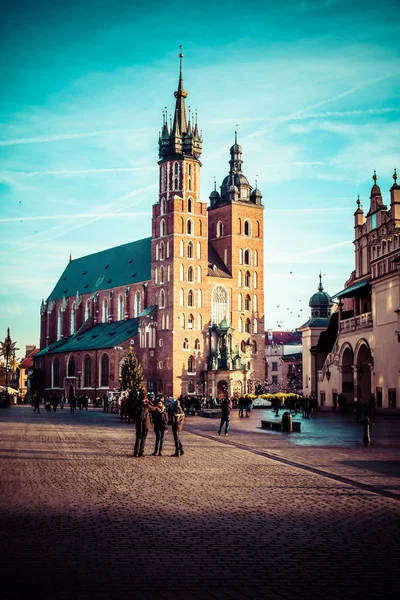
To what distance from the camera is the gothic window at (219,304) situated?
91.5 metres

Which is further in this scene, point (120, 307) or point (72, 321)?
point (72, 321)

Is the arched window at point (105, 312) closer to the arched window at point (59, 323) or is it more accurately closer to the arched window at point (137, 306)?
the arched window at point (137, 306)

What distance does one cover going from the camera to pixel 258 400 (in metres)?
72.8

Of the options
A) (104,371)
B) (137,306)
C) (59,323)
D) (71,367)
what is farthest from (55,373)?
(137,306)

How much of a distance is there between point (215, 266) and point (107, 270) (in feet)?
65.1

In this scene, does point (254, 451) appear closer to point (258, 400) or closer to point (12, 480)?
point (12, 480)

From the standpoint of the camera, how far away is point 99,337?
9656 centimetres

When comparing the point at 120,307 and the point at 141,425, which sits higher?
the point at 120,307

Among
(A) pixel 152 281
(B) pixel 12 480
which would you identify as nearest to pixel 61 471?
(B) pixel 12 480

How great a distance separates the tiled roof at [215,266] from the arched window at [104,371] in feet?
49.4

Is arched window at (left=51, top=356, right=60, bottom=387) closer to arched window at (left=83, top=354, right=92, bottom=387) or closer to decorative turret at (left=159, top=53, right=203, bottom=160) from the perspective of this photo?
arched window at (left=83, top=354, right=92, bottom=387)

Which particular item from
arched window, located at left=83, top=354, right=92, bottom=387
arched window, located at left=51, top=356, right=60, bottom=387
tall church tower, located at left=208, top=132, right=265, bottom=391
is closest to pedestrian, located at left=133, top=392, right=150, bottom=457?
tall church tower, located at left=208, top=132, right=265, bottom=391

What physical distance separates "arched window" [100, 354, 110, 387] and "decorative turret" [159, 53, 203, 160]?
23.9 meters

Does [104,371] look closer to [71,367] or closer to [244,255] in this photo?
[71,367]
